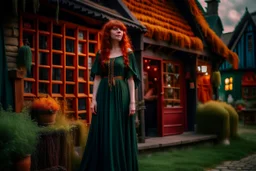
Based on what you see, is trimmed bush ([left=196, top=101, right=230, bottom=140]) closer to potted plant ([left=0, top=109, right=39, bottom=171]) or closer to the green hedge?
the green hedge

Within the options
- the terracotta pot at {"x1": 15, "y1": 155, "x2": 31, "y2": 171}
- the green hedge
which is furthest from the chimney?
the terracotta pot at {"x1": 15, "y1": 155, "x2": 31, "y2": 171}

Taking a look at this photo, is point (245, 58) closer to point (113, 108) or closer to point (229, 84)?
point (229, 84)

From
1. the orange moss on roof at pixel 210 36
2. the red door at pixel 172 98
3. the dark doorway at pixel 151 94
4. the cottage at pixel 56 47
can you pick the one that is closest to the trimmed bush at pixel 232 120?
the red door at pixel 172 98

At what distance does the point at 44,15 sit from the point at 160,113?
5.33m

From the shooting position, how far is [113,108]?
15.7ft

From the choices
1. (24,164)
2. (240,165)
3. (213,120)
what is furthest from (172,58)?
(24,164)

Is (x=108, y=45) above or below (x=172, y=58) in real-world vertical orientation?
below

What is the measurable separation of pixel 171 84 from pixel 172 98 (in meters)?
0.46

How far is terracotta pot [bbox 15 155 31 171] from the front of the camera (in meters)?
4.29

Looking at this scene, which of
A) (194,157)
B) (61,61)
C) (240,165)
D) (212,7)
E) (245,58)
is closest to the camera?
(61,61)

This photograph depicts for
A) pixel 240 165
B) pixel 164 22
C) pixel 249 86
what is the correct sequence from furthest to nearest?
pixel 249 86, pixel 164 22, pixel 240 165

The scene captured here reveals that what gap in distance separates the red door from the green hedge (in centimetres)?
64

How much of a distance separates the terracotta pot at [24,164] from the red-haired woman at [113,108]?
0.81 metres

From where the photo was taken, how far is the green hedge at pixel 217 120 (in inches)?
428
